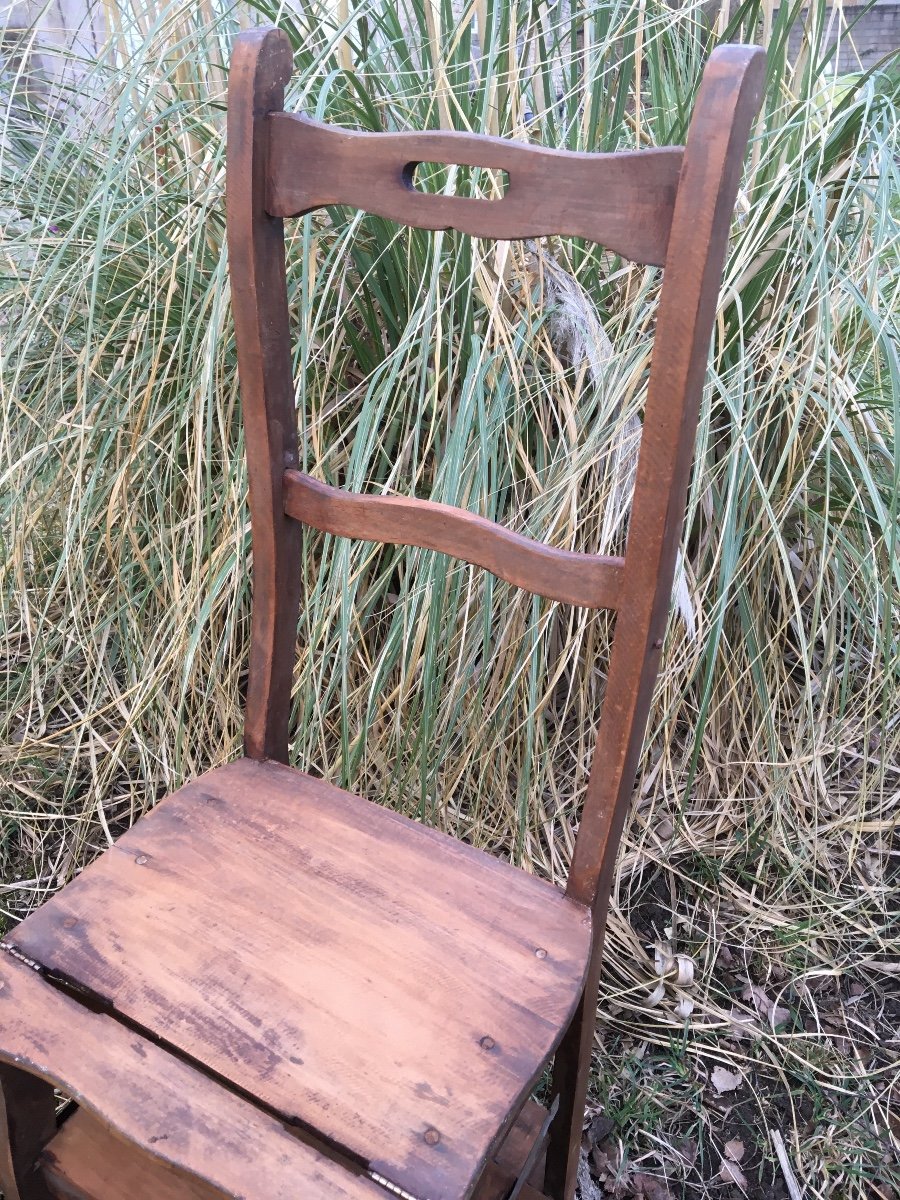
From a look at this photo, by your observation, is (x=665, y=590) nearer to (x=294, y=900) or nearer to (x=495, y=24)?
(x=294, y=900)

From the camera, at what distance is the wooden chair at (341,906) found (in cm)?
64

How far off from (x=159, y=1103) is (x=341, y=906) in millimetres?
209

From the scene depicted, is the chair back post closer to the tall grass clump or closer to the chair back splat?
the chair back splat

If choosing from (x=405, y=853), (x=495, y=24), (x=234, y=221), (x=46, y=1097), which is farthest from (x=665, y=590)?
(x=495, y=24)

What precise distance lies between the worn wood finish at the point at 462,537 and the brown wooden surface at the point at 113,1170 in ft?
1.86

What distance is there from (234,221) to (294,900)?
0.58 metres

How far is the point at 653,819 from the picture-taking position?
4.56 feet

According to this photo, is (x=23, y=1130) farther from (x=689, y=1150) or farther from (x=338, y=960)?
(x=689, y=1150)

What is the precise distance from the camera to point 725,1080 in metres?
1.20

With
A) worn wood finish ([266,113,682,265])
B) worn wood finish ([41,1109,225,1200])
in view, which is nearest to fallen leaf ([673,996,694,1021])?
worn wood finish ([41,1109,225,1200])

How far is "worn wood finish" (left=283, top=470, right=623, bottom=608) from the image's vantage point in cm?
75

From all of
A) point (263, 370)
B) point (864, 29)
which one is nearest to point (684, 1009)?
point (263, 370)

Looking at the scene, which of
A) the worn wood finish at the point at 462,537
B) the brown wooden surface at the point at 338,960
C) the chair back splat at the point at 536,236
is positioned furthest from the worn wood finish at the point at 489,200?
the brown wooden surface at the point at 338,960

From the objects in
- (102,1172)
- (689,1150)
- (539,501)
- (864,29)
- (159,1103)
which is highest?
(864,29)
